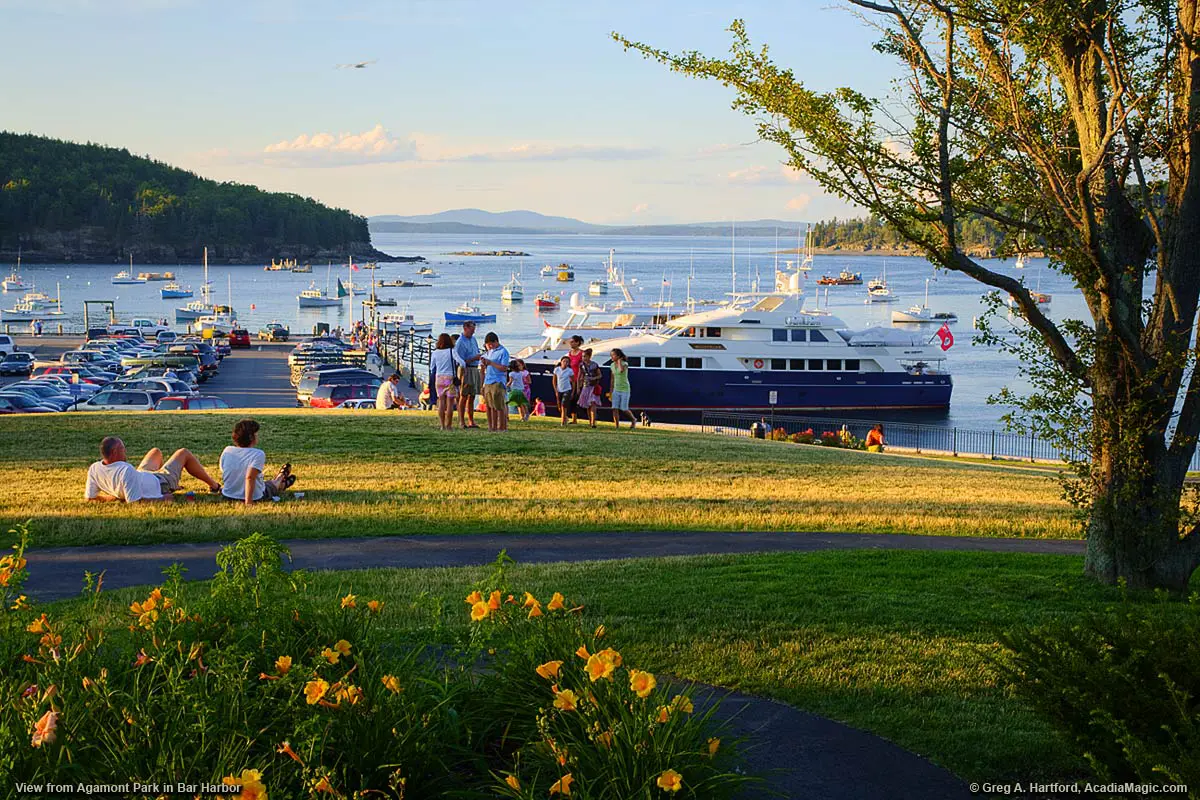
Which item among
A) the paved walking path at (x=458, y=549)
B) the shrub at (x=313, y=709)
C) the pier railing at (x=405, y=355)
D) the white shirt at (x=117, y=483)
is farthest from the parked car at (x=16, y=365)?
the shrub at (x=313, y=709)

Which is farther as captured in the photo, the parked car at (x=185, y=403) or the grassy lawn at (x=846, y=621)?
the parked car at (x=185, y=403)

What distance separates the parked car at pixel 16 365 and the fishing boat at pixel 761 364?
2659 centimetres

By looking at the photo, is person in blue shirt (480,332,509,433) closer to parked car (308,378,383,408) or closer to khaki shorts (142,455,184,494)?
khaki shorts (142,455,184,494)

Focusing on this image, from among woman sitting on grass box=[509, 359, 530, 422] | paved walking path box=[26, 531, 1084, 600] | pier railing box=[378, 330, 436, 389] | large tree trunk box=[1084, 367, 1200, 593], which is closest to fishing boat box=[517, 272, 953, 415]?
pier railing box=[378, 330, 436, 389]

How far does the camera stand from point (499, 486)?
14.0 meters

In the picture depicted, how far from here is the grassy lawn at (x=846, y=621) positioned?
5.82m

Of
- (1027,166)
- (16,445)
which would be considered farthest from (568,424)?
(1027,166)

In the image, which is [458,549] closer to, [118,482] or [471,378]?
[118,482]

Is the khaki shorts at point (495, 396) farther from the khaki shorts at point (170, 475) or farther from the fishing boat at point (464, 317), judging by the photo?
the fishing boat at point (464, 317)

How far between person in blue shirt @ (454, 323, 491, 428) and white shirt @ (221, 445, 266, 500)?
5.93 m

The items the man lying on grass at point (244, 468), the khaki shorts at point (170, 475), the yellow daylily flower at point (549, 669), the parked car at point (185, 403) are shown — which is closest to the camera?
the yellow daylily flower at point (549, 669)

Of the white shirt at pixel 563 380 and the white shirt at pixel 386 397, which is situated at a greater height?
the white shirt at pixel 563 380

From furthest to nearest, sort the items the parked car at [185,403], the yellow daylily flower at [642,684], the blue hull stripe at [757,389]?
the blue hull stripe at [757,389] → the parked car at [185,403] → the yellow daylily flower at [642,684]

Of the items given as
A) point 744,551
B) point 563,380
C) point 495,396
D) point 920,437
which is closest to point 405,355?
point 920,437
